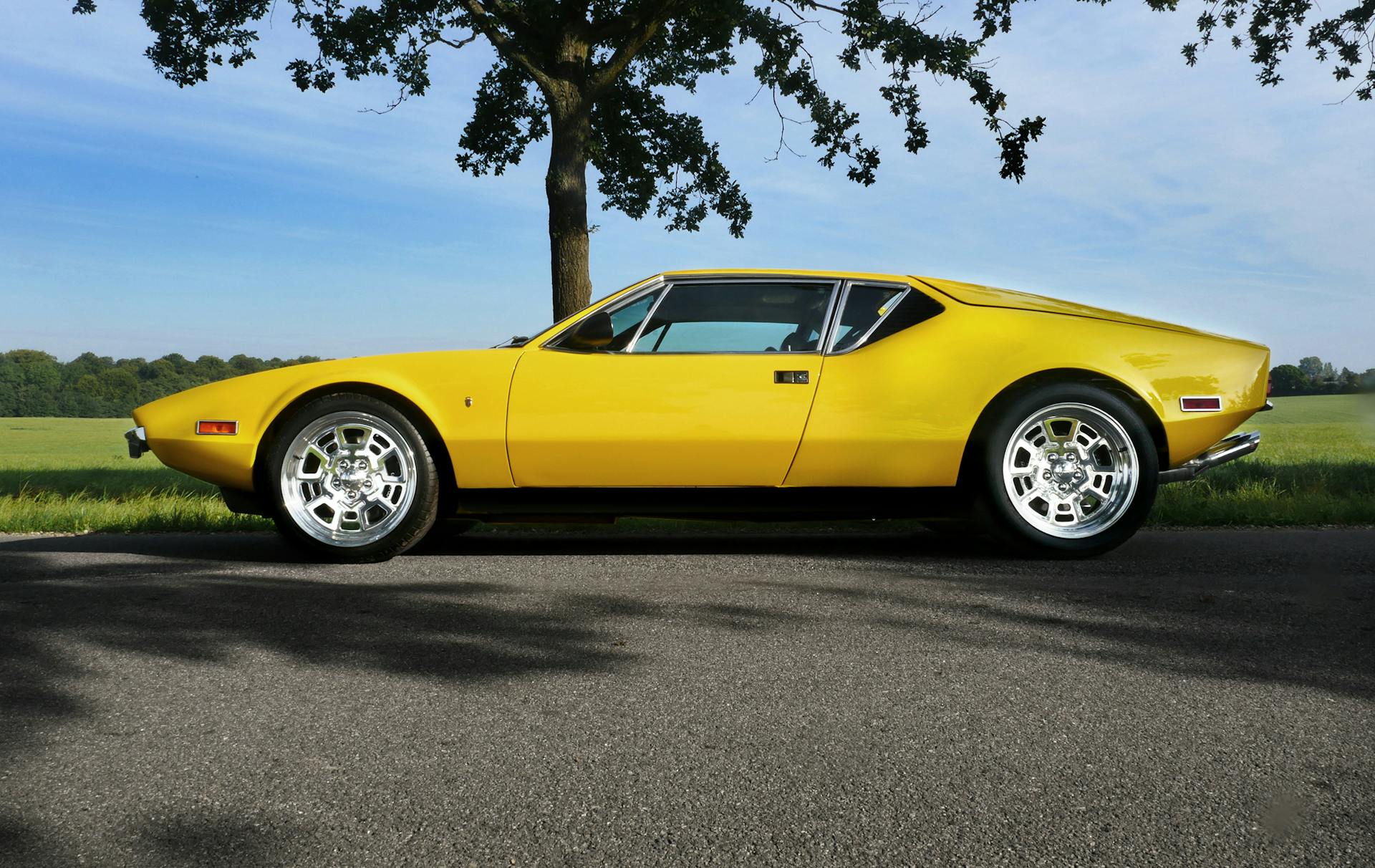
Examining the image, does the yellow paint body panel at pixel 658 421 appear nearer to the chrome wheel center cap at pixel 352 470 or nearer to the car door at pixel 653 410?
the car door at pixel 653 410

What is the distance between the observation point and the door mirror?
536 centimetres

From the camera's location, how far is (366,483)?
17.8ft

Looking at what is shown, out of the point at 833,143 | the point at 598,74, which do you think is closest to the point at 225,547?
the point at 598,74

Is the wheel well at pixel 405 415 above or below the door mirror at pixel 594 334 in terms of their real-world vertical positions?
below

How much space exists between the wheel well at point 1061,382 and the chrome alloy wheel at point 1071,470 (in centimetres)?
15

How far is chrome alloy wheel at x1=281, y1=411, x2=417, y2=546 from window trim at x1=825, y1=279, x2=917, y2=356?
219 cm

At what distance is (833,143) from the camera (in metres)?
13.9

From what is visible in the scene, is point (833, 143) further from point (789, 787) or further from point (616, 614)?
point (789, 787)

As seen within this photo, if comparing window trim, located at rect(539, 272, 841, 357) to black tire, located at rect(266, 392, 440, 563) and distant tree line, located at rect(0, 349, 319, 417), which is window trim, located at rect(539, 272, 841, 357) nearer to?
black tire, located at rect(266, 392, 440, 563)

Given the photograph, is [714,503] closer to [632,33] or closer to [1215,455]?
[1215,455]

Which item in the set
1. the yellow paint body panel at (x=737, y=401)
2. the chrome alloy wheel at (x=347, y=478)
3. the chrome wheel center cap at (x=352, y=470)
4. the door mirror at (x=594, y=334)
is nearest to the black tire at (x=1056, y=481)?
the yellow paint body panel at (x=737, y=401)

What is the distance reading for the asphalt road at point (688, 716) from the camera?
2.23 metres

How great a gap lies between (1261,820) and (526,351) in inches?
155

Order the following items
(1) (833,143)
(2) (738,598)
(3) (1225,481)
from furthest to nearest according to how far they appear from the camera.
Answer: (1) (833,143)
(3) (1225,481)
(2) (738,598)
